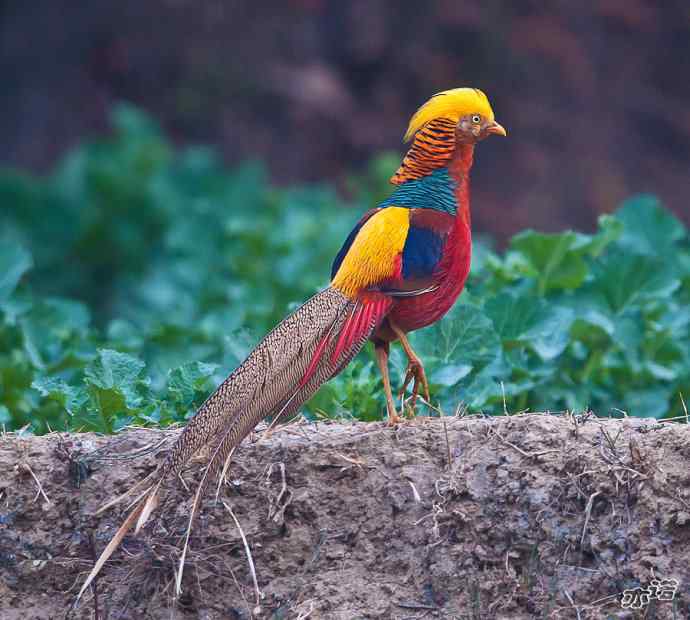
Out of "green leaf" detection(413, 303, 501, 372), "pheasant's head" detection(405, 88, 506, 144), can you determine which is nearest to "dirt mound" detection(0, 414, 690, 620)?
"pheasant's head" detection(405, 88, 506, 144)

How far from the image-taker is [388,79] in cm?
1290

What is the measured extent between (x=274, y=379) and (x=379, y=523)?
2.02ft

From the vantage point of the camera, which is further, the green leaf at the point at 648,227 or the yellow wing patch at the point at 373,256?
the green leaf at the point at 648,227

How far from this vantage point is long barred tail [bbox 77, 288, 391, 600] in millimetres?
4062

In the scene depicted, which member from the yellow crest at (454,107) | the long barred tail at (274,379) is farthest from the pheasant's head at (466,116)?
the long barred tail at (274,379)

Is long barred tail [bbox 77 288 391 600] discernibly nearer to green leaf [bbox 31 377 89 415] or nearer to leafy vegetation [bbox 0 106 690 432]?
leafy vegetation [bbox 0 106 690 432]

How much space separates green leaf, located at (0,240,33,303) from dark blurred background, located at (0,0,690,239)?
679 centimetres

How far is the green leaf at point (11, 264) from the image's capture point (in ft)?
21.1

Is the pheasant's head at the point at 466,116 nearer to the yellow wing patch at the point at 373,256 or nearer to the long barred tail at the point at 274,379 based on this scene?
the yellow wing patch at the point at 373,256

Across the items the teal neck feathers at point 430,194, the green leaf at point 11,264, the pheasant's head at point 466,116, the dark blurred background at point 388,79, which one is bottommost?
the teal neck feathers at point 430,194

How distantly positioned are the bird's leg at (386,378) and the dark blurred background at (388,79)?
315 inches

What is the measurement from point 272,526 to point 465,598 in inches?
27.9

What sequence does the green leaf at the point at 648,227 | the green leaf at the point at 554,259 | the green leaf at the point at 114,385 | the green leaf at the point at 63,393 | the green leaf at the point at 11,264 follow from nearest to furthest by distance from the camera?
the green leaf at the point at 114,385, the green leaf at the point at 63,393, the green leaf at the point at 554,259, the green leaf at the point at 11,264, the green leaf at the point at 648,227

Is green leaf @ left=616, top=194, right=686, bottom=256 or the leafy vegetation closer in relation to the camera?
the leafy vegetation
